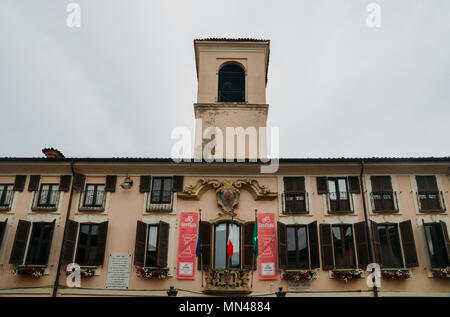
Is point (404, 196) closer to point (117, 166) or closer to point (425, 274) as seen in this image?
point (425, 274)

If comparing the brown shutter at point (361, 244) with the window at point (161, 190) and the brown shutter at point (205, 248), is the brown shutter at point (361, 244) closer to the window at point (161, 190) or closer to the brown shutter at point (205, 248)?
the brown shutter at point (205, 248)

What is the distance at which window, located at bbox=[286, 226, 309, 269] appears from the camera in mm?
17344

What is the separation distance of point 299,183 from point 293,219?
1.84 meters

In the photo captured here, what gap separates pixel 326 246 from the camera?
17250 millimetres

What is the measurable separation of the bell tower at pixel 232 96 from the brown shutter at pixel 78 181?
714cm

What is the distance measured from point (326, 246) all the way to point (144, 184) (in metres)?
9.06

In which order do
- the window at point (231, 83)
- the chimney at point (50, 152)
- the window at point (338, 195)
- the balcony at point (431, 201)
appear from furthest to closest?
the window at point (231, 83)
the chimney at point (50, 152)
the window at point (338, 195)
the balcony at point (431, 201)

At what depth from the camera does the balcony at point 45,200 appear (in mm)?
18216

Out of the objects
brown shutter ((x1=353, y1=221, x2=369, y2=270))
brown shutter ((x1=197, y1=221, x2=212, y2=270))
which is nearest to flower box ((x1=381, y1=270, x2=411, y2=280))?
brown shutter ((x1=353, y1=221, x2=369, y2=270))

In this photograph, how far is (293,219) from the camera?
17969 mm

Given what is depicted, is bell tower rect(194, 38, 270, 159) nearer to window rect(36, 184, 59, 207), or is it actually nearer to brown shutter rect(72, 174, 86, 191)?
brown shutter rect(72, 174, 86, 191)

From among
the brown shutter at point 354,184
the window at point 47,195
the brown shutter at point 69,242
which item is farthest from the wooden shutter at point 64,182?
the brown shutter at point 354,184

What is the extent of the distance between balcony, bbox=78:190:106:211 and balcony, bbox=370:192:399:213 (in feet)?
42.4
